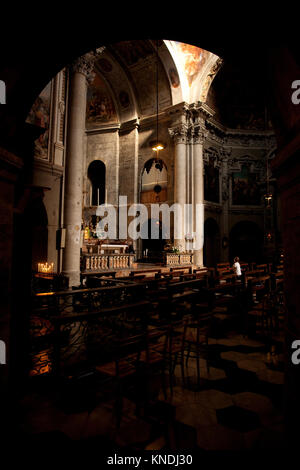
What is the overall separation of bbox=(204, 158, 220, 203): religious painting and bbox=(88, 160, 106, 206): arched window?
7.99m

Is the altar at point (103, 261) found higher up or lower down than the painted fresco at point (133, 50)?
lower down

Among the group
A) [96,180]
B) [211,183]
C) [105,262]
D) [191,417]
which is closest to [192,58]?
[211,183]

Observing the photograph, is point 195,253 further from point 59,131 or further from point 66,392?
point 66,392

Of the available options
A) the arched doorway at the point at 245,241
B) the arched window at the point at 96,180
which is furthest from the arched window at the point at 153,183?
the arched doorway at the point at 245,241

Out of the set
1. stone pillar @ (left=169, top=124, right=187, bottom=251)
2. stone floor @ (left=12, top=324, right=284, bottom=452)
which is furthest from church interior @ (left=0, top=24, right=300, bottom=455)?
stone pillar @ (left=169, top=124, right=187, bottom=251)

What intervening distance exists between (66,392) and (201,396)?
1615mm

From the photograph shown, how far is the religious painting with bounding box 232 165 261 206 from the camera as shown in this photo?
22106 millimetres

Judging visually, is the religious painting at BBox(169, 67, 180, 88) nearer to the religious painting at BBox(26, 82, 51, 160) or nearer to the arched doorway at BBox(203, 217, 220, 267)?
the arched doorway at BBox(203, 217, 220, 267)

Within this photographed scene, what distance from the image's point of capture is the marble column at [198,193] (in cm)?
1752

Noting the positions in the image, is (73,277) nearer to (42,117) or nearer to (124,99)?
(42,117)

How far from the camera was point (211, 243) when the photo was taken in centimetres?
2158

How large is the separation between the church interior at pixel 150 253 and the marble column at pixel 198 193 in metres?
0.10

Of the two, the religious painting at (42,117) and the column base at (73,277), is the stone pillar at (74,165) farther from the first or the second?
the religious painting at (42,117)
